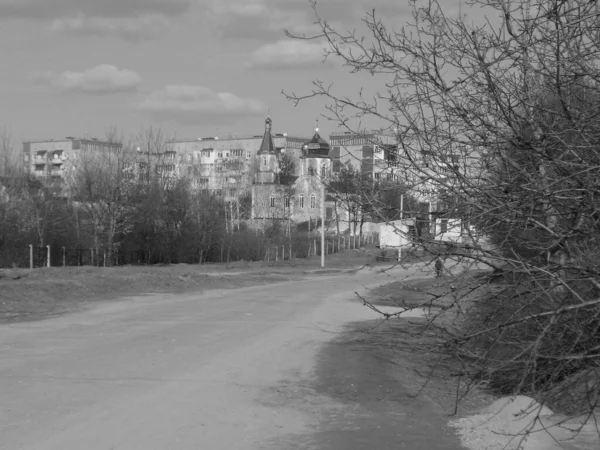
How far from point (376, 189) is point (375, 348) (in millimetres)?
9031

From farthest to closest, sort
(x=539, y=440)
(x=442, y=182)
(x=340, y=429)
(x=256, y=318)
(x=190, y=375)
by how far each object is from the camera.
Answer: (x=256, y=318)
(x=190, y=375)
(x=340, y=429)
(x=539, y=440)
(x=442, y=182)

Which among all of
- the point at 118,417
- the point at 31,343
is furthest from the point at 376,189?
the point at 31,343

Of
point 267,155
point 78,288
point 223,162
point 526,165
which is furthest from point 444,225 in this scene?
point 267,155

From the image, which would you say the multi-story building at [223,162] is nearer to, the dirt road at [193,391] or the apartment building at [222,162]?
the apartment building at [222,162]

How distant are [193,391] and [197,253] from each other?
50.9 m

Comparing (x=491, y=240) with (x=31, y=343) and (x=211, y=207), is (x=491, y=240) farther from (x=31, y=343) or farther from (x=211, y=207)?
(x=211, y=207)

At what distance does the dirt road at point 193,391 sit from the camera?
8.93 metres

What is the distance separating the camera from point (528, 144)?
5395mm

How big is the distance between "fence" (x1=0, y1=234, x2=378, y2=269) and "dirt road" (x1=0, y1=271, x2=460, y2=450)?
22541 millimetres

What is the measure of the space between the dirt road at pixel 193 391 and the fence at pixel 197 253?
22.5 meters

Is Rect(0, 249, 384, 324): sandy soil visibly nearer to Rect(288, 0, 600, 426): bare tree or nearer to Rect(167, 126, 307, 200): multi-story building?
Rect(288, 0, 600, 426): bare tree

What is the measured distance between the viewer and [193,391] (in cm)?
1123

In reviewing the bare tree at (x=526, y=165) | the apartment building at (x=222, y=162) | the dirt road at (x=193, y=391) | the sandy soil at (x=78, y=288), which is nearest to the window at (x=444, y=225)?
the bare tree at (x=526, y=165)

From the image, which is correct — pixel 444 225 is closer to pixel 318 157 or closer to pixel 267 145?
pixel 318 157
